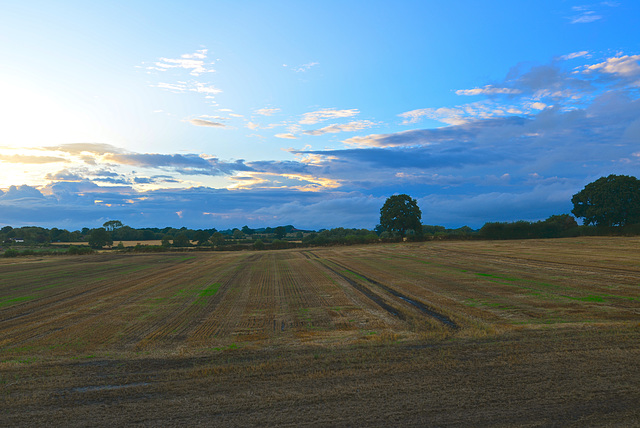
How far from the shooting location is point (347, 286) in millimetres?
21250

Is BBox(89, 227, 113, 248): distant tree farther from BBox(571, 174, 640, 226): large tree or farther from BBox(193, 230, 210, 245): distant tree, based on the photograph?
BBox(571, 174, 640, 226): large tree

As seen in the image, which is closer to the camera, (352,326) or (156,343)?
(156,343)

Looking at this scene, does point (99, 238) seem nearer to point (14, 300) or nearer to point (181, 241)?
point (181, 241)

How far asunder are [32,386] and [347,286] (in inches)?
619

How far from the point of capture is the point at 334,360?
27.4ft

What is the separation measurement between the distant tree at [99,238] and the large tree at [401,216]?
7610cm

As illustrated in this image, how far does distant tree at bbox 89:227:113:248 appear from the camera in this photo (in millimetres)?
102688

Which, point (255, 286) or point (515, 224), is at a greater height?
point (515, 224)

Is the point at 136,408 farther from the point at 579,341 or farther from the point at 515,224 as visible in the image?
the point at 515,224

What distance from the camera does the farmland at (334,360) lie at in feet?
19.5

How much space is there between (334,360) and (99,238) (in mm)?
112840

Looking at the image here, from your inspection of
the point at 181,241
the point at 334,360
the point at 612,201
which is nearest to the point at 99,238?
the point at 181,241

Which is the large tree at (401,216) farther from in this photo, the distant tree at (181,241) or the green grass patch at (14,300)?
the green grass patch at (14,300)

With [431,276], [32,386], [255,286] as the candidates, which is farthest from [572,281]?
[32,386]
